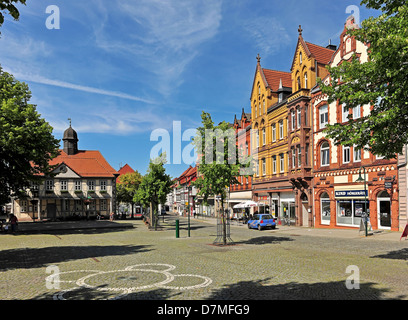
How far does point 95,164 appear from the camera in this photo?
6359 cm

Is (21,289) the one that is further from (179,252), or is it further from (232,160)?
(232,160)

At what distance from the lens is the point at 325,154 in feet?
105

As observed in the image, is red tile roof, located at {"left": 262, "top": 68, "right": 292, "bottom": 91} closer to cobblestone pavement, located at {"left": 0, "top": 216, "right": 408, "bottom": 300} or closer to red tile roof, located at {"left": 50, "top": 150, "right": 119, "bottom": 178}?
cobblestone pavement, located at {"left": 0, "top": 216, "right": 408, "bottom": 300}

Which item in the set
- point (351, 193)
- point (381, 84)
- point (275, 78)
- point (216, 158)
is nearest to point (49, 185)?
point (275, 78)

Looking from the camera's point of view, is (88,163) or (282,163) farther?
(88,163)

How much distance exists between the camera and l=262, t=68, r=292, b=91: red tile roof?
142 feet

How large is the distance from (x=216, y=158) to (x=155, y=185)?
1528 centimetres

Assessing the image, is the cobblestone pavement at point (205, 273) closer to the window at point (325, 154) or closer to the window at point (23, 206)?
the window at point (325, 154)

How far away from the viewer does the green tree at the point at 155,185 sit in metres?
33.7

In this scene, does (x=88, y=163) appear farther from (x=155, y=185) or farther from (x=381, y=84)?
(x=381, y=84)

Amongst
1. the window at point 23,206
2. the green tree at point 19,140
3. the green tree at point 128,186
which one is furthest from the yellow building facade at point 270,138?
the window at point 23,206

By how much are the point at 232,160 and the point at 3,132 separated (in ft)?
55.7

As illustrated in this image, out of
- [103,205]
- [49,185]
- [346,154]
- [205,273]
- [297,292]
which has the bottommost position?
[103,205]
